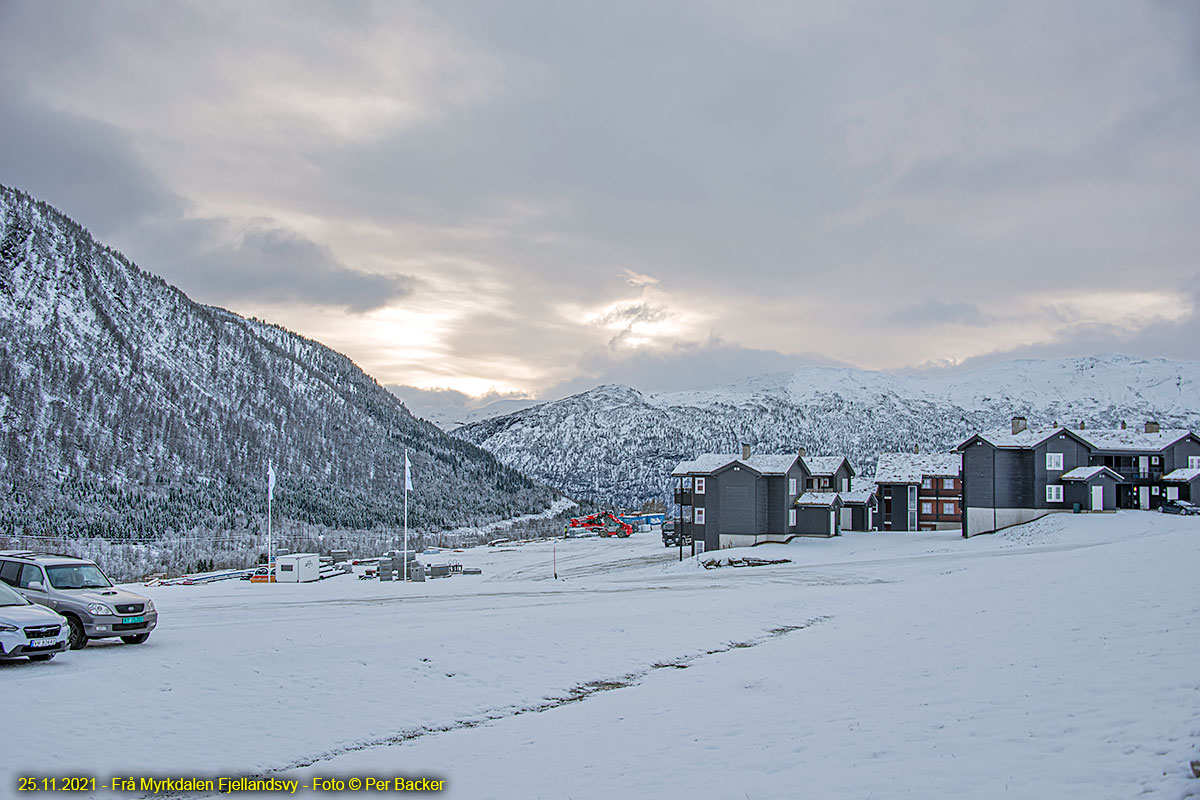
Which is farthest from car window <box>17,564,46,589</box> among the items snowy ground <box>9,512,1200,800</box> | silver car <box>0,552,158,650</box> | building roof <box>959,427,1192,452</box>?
building roof <box>959,427,1192,452</box>

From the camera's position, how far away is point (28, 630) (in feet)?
60.2

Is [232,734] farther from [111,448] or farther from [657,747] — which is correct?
[111,448]

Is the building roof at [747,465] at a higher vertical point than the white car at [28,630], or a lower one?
higher

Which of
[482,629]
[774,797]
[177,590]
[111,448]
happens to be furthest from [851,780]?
[111,448]

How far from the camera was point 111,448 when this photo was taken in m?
145

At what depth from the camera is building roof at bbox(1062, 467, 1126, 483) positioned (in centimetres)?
6694

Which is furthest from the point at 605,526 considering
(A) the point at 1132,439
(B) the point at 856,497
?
(A) the point at 1132,439

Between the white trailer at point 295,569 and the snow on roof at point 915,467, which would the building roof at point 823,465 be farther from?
the white trailer at point 295,569

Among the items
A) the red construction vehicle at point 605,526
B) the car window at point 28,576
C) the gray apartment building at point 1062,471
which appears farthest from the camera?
the red construction vehicle at point 605,526

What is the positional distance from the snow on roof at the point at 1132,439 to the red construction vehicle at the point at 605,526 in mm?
63215

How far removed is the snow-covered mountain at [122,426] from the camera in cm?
12769

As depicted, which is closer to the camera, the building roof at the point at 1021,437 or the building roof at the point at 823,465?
the building roof at the point at 1021,437

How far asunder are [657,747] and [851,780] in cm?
414

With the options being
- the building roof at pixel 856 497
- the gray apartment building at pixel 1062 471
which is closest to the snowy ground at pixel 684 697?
the gray apartment building at pixel 1062 471
